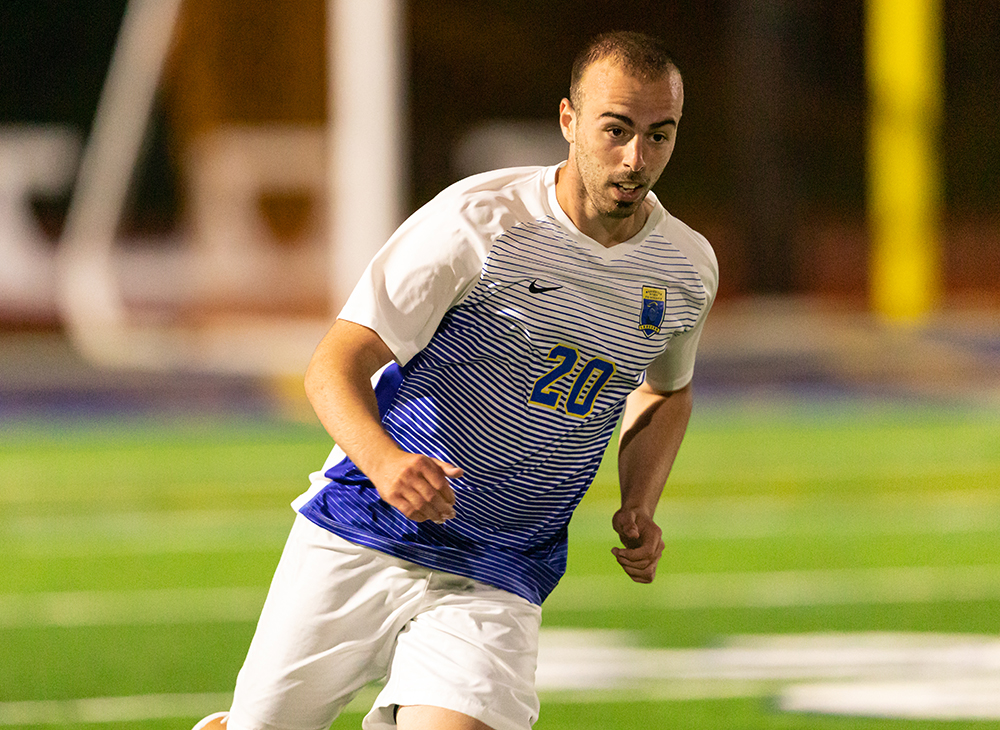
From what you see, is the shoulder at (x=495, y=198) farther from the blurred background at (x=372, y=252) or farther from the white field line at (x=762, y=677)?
the white field line at (x=762, y=677)

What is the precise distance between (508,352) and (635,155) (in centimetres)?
51

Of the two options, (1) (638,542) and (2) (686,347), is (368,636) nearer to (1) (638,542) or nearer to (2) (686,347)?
(1) (638,542)

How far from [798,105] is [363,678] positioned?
22879 mm

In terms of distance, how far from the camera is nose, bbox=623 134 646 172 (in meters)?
3.23

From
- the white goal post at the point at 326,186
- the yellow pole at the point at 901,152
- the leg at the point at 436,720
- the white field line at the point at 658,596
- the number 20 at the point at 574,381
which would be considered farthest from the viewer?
the yellow pole at the point at 901,152

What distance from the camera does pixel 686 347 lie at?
374cm

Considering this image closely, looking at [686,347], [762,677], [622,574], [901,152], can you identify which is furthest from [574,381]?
[901,152]

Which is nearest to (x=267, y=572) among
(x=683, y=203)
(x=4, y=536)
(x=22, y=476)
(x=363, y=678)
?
(x=4, y=536)

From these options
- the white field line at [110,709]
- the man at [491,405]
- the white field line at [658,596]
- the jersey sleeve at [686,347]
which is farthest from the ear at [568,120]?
the white field line at [658,596]

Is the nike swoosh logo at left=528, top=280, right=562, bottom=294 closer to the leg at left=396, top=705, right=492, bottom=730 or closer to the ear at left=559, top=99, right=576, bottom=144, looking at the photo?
the ear at left=559, top=99, right=576, bottom=144

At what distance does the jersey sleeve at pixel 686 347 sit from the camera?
3611mm

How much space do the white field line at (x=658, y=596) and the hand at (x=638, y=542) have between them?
326 cm

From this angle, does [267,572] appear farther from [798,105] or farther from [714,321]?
[798,105]

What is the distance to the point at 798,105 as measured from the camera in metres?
25.5
